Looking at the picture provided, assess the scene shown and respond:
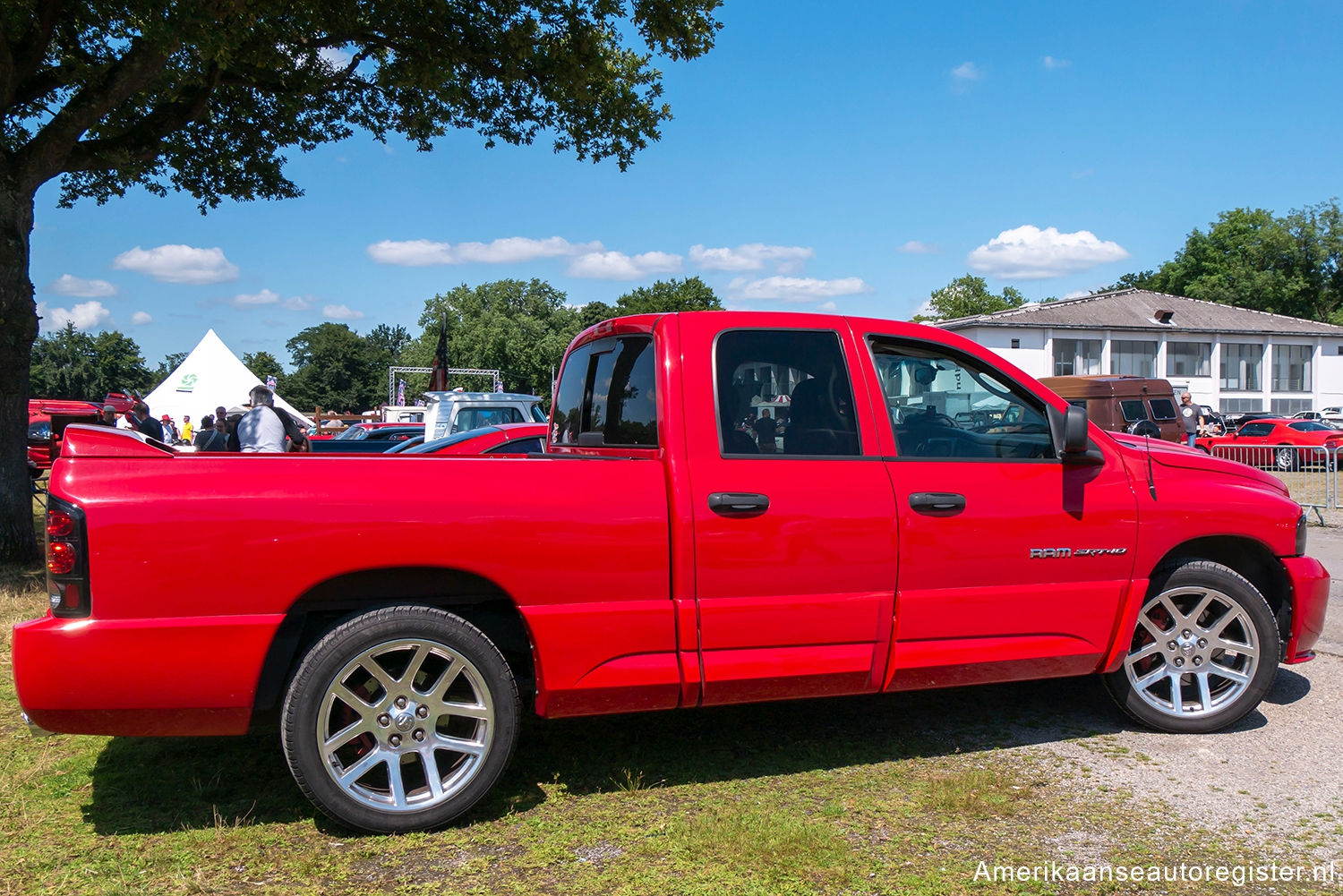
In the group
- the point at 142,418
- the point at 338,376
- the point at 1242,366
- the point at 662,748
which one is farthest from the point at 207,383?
the point at 338,376

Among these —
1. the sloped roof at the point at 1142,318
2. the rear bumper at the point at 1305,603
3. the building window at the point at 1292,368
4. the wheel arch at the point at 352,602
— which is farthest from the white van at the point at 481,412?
the building window at the point at 1292,368

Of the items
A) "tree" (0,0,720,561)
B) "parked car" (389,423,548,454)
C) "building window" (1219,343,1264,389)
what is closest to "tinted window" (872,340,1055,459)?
"parked car" (389,423,548,454)

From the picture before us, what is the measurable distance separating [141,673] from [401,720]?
2.91 feet

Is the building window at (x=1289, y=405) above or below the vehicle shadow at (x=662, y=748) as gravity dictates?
above

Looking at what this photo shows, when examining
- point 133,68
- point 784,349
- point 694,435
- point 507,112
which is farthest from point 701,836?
point 507,112

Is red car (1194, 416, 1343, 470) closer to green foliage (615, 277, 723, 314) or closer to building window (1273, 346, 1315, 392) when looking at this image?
building window (1273, 346, 1315, 392)

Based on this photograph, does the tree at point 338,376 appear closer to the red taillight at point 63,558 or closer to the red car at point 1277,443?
the red car at point 1277,443

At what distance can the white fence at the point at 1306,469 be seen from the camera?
14406mm

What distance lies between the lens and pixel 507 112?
1259 centimetres

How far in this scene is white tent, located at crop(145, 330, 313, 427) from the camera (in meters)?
34.8

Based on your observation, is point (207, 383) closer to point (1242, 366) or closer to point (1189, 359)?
point (1189, 359)

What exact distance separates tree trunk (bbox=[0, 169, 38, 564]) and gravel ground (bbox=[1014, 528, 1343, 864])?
9.78 metres

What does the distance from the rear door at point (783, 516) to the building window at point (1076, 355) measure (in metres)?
48.2

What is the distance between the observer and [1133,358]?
5150cm
